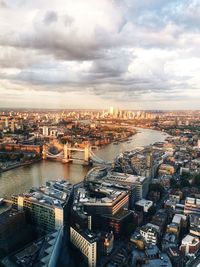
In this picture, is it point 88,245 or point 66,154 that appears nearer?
point 88,245

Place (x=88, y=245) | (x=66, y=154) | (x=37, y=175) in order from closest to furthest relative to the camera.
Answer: (x=88, y=245) < (x=37, y=175) < (x=66, y=154)

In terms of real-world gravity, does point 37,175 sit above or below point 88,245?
below

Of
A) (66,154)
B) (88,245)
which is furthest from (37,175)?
(88,245)

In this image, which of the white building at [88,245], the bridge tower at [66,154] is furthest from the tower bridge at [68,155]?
the white building at [88,245]

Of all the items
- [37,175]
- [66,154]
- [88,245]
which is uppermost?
[88,245]

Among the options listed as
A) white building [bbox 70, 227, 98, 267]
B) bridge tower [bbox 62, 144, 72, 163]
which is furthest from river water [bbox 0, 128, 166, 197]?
white building [bbox 70, 227, 98, 267]

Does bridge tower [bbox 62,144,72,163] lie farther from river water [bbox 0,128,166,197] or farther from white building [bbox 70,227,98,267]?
white building [bbox 70,227,98,267]

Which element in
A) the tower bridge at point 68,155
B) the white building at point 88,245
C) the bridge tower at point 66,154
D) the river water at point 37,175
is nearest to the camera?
the white building at point 88,245

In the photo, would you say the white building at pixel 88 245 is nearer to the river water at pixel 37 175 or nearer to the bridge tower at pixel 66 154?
the river water at pixel 37 175

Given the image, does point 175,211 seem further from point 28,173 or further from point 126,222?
point 28,173

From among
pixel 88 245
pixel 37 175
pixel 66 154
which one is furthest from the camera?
pixel 66 154

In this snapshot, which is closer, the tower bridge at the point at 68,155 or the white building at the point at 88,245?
the white building at the point at 88,245

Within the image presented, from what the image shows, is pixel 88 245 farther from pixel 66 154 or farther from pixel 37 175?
pixel 66 154
